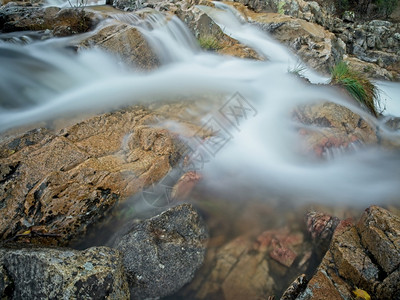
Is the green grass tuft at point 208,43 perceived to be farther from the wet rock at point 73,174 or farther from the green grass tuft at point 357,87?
the wet rock at point 73,174

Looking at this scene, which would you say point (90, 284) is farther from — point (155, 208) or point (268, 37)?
point (268, 37)

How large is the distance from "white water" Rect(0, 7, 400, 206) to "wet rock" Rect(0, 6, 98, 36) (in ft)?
2.79

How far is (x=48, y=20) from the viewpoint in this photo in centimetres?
761

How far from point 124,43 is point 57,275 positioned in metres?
5.57

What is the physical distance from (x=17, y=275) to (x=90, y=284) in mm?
708

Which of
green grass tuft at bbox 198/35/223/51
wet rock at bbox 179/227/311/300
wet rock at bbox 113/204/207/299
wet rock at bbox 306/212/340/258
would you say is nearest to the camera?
wet rock at bbox 113/204/207/299

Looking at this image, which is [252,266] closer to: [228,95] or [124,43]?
[228,95]

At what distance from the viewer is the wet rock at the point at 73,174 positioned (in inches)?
132

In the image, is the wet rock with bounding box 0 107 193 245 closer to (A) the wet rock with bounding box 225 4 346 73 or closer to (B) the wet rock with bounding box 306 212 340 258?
(B) the wet rock with bounding box 306 212 340 258

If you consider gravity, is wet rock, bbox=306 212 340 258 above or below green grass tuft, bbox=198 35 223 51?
below

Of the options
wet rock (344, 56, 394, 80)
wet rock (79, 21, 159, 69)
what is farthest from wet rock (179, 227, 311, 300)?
wet rock (344, 56, 394, 80)

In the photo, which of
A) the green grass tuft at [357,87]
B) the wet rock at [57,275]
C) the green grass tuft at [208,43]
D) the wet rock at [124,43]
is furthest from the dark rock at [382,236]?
the green grass tuft at [208,43]

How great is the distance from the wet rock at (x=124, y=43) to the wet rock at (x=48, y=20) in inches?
40.0

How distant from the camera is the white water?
4691mm
